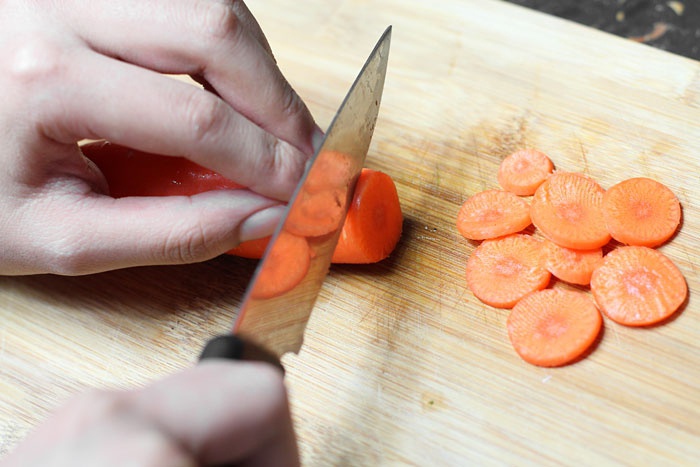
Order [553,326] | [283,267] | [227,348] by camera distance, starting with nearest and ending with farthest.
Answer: [227,348]
[283,267]
[553,326]

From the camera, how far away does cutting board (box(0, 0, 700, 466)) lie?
1504mm

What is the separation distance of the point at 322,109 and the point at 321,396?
963mm

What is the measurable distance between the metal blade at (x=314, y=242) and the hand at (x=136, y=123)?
4.4 inches

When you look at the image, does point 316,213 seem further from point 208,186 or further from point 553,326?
point 553,326

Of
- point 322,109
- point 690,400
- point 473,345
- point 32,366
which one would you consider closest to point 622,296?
point 690,400

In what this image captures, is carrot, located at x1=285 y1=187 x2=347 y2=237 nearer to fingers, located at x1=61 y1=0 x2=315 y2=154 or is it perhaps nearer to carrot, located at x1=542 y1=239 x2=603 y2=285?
fingers, located at x1=61 y1=0 x2=315 y2=154

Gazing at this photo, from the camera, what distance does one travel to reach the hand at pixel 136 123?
1365 millimetres

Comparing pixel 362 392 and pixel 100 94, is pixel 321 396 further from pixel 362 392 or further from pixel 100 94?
pixel 100 94

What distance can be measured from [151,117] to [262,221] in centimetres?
34

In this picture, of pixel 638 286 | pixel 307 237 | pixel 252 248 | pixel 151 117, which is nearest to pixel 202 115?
pixel 151 117

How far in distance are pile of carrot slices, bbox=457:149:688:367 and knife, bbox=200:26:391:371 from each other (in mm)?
402

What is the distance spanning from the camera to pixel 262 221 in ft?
4.93

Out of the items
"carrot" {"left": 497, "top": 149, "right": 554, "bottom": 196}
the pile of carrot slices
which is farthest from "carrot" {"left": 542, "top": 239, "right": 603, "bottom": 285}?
"carrot" {"left": 497, "top": 149, "right": 554, "bottom": 196}

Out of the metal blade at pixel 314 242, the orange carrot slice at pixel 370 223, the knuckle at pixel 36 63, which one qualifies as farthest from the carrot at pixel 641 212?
the knuckle at pixel 36 63
